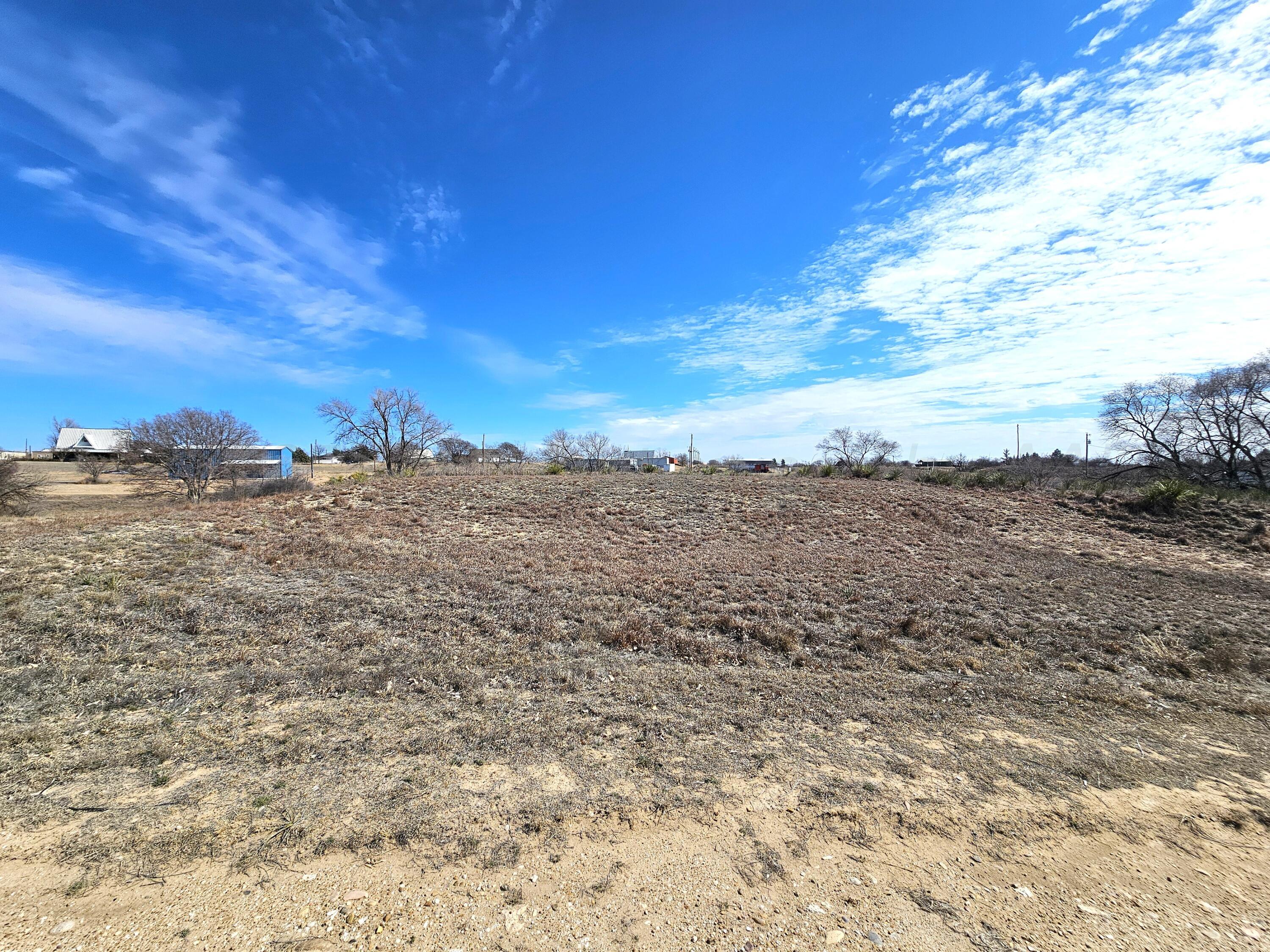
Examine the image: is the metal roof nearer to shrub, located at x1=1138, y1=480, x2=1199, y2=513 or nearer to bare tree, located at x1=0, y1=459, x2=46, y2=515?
bare tree, located at x1=0, y1=459, x2=46, y2=515

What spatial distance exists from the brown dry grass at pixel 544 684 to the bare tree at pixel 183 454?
14.6 m

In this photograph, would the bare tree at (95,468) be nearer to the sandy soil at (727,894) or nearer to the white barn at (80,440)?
the white barn at (80,440)

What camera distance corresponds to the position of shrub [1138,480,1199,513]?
18.3 meters

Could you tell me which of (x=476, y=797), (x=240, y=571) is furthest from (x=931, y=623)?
(x=240, y=571)

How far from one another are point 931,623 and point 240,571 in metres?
12.0

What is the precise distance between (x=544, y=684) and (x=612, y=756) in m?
1.68

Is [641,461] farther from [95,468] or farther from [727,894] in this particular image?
[727,894]

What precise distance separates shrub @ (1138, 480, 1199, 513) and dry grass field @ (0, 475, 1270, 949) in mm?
10778

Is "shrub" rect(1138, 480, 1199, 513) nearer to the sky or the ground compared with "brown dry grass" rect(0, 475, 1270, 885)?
nearer to the sky

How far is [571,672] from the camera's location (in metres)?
5.87

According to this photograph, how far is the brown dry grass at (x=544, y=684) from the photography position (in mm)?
3439

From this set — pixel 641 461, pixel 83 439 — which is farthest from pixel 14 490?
pixel 83 439

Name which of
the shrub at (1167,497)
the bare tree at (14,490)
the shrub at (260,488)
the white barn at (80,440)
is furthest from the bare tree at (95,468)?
the shrub at (1167,497)

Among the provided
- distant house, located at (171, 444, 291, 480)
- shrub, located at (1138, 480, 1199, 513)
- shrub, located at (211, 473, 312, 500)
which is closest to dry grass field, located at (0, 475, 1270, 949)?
shrub, located at (1138, 480, 1199, 513)
